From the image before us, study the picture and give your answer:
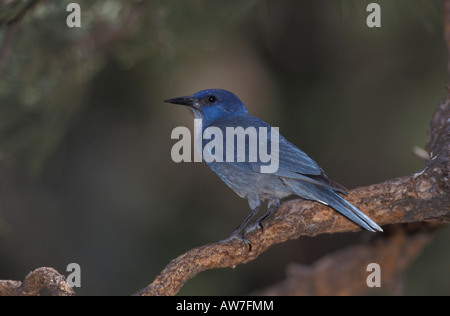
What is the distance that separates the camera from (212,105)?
3857mm

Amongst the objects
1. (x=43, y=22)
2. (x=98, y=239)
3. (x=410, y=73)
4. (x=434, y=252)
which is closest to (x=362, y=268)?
(x=434, y=252)

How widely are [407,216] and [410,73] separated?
2494mm

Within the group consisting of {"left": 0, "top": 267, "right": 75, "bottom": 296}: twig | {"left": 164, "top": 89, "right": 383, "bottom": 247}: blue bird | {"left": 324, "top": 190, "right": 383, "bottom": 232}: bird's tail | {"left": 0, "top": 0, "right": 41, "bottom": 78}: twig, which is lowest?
{"left": 0, "top": 267, "right": 75, "bottom": 296}: twig

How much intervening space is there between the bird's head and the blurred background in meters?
0.67

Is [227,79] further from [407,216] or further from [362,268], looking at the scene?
[407,216]

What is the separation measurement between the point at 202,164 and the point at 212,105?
4.72 ft

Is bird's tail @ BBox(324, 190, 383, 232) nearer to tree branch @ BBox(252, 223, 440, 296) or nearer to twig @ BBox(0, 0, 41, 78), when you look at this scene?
tree branch @ BBox(252, 223, 440, 296)

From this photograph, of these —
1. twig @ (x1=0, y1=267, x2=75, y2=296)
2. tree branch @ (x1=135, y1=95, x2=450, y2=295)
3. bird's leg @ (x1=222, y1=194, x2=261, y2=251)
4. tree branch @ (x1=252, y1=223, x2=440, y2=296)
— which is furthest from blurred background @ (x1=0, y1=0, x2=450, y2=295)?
twig @ (x1=0, y1=267, x2=75, y2=296)

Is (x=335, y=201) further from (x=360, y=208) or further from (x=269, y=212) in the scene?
(x=269, y=212)

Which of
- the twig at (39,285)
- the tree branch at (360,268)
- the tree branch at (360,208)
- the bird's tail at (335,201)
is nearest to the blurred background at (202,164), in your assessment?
the tree branch at (360,268)

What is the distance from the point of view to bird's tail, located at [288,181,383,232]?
286cm
